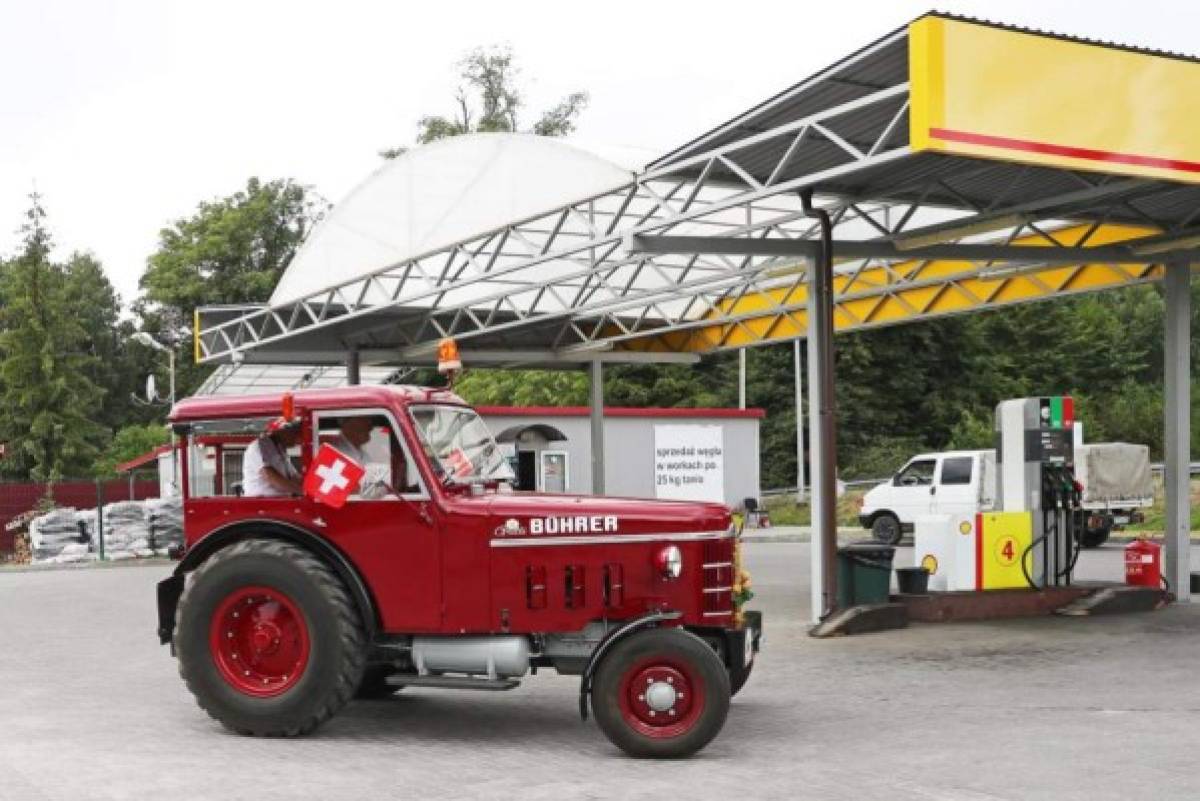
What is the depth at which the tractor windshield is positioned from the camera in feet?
30.4

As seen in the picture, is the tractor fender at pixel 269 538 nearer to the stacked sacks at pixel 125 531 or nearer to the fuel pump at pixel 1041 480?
the fuel pump at pixel 1041 480

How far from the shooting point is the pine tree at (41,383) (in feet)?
168

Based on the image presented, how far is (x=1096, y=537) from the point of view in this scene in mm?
26531

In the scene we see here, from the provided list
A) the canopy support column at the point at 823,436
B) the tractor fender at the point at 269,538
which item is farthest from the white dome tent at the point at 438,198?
the tractor fender at the point at 269,538

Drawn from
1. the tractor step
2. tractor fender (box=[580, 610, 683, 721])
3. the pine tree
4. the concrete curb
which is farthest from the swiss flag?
the pine tree

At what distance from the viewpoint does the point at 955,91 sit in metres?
10.8

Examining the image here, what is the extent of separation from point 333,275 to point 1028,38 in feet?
48.5

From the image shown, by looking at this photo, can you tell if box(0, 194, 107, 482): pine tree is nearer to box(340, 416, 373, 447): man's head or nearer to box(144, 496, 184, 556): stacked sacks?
box(144, 496, 184, 556): stacked sacks

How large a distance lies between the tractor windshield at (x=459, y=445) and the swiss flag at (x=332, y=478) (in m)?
0.49

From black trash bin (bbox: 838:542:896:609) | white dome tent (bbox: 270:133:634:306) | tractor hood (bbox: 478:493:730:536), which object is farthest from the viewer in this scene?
white dome tent (bbox: 270:133:634:306)

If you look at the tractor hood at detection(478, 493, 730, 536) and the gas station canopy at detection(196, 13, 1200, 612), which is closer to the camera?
the tractor hood at detection(478, 493, 730, 536)

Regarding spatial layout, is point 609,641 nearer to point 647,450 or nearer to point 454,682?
point 454,682

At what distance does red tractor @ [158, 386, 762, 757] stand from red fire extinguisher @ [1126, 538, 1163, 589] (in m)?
9.00

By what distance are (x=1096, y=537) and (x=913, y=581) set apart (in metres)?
12.6
